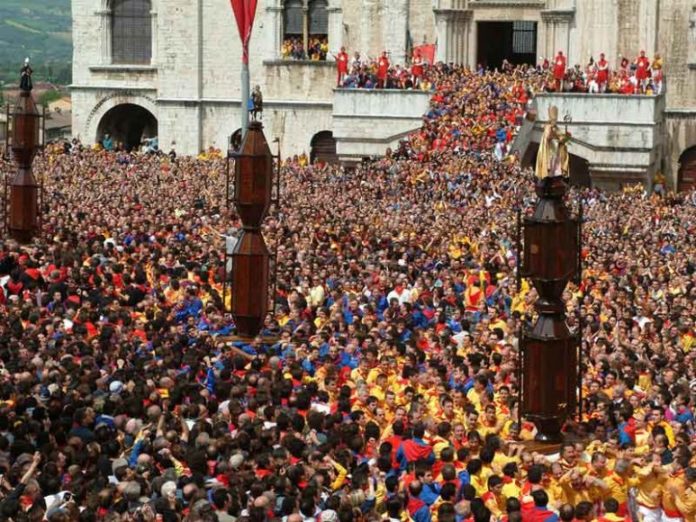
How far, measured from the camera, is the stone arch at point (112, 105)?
59844 millimetres

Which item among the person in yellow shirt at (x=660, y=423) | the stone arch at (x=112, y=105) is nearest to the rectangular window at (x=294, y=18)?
the stone arch at (x=112, y=105)

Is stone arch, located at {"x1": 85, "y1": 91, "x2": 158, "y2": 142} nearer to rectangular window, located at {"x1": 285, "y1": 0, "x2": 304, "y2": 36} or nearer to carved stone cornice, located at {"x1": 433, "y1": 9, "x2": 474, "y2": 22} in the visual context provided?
rectangular window, located at {"x1": 285, "y1": 0, "x2": 304, "y2": 36}

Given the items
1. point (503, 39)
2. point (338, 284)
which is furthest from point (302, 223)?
point (503, 39)

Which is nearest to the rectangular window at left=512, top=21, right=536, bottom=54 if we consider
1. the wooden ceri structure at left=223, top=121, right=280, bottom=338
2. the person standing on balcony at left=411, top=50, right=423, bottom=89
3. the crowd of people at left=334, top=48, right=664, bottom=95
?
the crowd of people at left=334, top=48, right=664, bottom=95

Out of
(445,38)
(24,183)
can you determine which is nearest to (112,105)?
(445,38)

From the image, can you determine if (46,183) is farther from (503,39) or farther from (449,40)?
(503,39)

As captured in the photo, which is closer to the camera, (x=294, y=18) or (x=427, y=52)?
(x=427, y=52)

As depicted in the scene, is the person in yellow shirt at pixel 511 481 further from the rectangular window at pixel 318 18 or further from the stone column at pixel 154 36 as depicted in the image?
the stone column at pixel 154 36

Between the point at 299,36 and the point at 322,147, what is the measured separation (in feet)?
13.9

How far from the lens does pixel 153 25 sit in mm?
59250

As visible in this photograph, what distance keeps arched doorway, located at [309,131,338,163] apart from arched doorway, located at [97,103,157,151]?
752 cm

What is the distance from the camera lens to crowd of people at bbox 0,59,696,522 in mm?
16828

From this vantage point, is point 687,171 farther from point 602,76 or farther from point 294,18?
point 294,18

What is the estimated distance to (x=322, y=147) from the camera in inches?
2283
